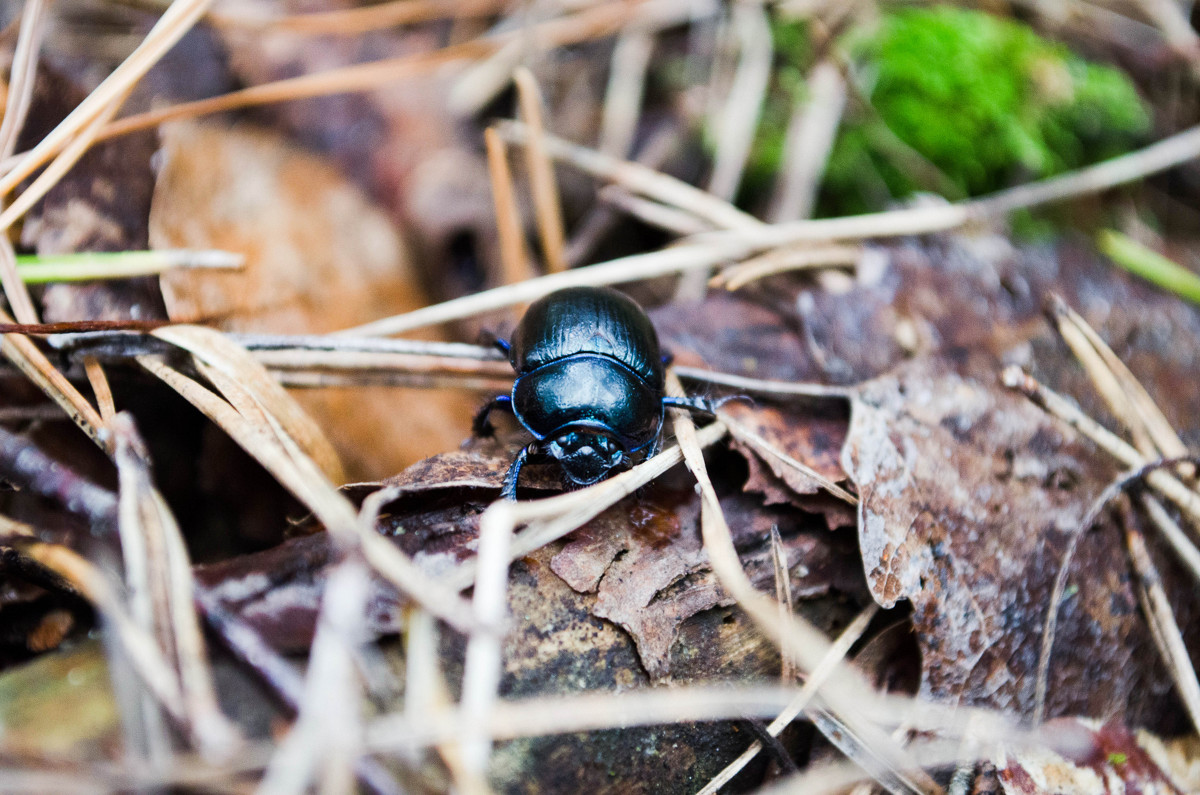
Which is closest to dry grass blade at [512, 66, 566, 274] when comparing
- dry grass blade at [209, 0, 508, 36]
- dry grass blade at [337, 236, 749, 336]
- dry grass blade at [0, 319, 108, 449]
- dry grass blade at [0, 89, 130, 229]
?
dry grass blade at [337, 236, 749, 336]

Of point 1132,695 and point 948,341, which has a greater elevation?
point 948,341

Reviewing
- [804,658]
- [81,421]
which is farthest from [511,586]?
[81,421]

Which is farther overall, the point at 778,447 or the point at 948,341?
the point at 948,341

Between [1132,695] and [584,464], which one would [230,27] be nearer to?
[584,464]

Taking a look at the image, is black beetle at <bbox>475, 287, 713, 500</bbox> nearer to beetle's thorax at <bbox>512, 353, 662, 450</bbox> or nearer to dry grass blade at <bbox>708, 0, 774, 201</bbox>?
beetle's thorax at <bbox>512, 353, 662, 450</bbox>

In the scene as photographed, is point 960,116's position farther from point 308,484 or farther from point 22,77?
point 22,77

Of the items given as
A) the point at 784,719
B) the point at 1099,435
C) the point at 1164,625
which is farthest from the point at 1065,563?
the point at 784,719

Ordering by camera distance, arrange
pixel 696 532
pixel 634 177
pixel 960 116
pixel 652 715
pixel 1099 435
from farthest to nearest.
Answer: pixel 960 116
pixel 634 177
pixel 1099 435
pixel 696 532
pixel 652 715

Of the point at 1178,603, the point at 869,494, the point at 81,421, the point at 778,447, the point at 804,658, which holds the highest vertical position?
the point at 81,421
